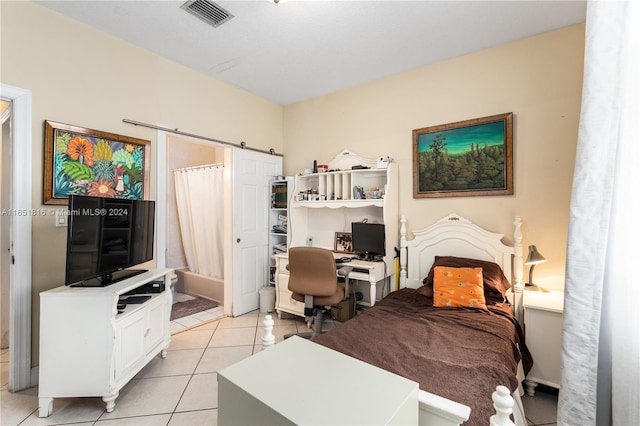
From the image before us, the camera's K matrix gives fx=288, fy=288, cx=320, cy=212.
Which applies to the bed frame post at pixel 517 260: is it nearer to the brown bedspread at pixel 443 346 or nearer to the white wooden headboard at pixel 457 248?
the white wooden headboard at pixel 457 248

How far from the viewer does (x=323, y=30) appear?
7.97 ft

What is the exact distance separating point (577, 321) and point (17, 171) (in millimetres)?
3419

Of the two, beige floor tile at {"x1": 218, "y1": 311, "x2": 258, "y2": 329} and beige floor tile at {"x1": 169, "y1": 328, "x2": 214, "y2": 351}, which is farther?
beige floor tile at {"x1": 218, "y1": 311, "x2": 258, "y2": 329}

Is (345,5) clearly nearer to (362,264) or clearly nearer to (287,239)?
(362,264)

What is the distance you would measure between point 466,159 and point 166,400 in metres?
3.17

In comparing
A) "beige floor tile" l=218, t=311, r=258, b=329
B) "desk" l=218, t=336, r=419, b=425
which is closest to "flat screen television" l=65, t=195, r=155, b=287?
"beige floor tile" l=218, t=311, r=258, b=329

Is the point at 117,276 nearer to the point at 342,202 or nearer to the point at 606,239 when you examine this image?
the point at 342,202

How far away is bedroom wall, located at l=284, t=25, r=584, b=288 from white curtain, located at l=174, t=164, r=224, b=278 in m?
2.10

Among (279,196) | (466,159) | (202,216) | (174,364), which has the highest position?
(466,159)

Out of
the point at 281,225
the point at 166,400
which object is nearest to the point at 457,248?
the point at 281,225

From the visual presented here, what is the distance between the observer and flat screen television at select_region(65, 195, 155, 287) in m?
1.90

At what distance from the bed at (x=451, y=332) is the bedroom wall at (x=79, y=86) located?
7.33 ft

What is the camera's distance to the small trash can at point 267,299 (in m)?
3.66

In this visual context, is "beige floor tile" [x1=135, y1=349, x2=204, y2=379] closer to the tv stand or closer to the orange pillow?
the tv stand
